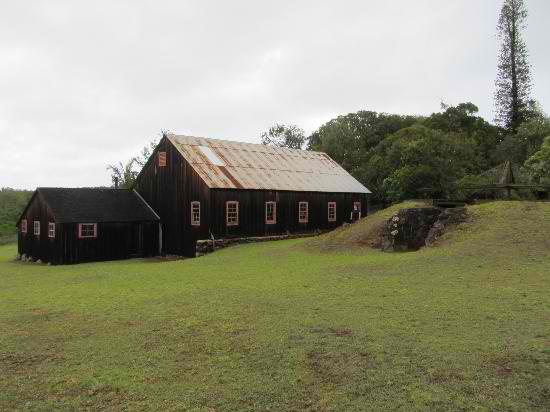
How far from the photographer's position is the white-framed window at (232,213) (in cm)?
3048

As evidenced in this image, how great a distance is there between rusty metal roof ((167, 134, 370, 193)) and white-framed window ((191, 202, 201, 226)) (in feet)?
6.06

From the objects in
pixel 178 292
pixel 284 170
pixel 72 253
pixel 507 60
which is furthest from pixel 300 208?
pixel 507 60

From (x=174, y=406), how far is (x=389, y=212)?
71.0 ft

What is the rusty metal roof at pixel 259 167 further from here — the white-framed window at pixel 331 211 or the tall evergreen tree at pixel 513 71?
the tall evergreen tree at pixel 513 71

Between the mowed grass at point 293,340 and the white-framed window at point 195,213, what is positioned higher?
the white-framed window at point 195,213

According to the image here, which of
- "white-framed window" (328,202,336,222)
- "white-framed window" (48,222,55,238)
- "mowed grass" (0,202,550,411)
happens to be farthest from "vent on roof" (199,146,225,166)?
"mowed grass" (0,202,550,411)

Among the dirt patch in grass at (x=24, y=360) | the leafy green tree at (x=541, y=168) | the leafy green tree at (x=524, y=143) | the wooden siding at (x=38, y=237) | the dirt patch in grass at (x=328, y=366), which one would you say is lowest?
the dirt patch in grass at (x=24, y=360)

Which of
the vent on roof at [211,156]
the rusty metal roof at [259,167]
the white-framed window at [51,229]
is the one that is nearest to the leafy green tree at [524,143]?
the rusty metal roof at [259,167]

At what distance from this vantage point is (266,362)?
314 inches

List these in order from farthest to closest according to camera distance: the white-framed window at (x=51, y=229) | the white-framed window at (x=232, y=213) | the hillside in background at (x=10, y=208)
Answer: the hillside in background at (x=10, y=208), the white-framed window at (x=232, y=213), the white-framed window at (x=51, y=229)

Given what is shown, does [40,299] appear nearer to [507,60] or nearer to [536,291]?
[536,291]

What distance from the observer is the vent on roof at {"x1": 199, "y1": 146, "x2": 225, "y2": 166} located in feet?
108

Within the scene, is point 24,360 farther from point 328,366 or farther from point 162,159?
point 162,159

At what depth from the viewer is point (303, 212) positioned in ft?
117
